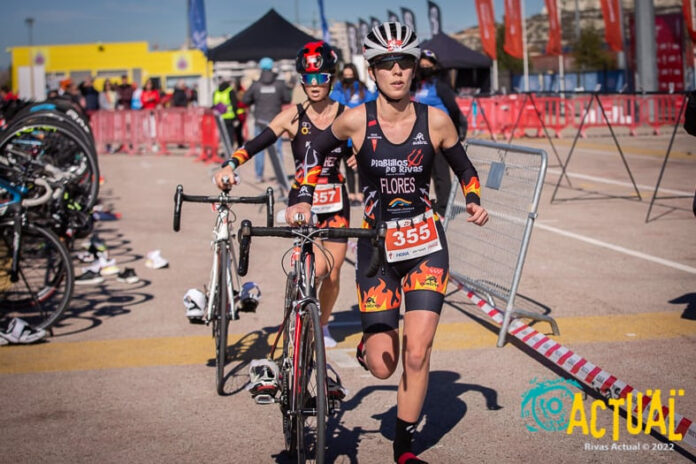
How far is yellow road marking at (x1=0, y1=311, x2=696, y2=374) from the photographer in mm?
6980

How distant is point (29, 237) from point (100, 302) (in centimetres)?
153

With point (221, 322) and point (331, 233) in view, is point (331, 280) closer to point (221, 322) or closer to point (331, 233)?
point (221, 322)

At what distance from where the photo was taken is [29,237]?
7.75 meters

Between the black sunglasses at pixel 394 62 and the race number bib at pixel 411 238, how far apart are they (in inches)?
31.0

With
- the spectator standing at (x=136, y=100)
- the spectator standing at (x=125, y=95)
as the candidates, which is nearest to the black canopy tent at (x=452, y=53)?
the spectator standing at (x=136, y=100)

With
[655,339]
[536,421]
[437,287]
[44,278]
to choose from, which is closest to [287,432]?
[437,287]

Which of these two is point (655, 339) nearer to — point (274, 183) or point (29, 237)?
point (29, 237)

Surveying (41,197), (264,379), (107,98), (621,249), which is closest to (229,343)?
(41,197)

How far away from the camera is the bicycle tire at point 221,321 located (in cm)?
611

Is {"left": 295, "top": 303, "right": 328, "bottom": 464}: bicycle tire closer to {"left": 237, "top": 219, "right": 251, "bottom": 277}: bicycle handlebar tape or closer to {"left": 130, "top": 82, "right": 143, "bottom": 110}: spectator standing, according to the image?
{"left": 237, "top": 219, "right": 251, "bottom": 277}: bicycle handlebar tape

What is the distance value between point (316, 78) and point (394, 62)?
1.91 meters

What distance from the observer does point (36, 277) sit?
27.3 feet

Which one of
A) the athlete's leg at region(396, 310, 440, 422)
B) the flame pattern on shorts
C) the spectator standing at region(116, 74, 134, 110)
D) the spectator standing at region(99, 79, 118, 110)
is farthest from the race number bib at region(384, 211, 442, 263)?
the spectator standing at region(99, 79, 118, 110)

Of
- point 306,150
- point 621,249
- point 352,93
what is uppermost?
point 352,93
